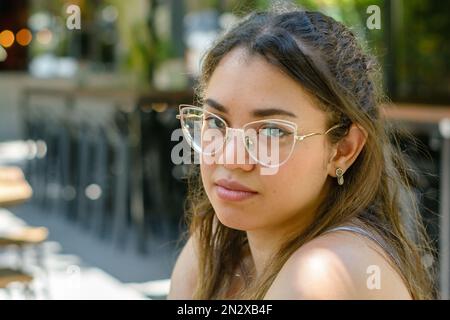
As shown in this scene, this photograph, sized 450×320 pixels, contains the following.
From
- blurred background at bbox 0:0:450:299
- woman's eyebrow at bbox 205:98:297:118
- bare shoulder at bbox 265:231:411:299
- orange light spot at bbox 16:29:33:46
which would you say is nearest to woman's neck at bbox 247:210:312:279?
bare shoulder at bbox 265:231:411:299

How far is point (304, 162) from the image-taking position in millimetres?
1396

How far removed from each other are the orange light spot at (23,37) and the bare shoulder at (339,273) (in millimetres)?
14682

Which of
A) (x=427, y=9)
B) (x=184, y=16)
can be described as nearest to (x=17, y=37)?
(x=184, y=16)

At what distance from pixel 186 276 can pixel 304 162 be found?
1.79 ft

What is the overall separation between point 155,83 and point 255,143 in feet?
24.3

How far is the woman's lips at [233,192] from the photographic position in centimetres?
137

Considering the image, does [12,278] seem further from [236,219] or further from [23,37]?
[23,37]

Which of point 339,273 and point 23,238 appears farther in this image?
point 23,238

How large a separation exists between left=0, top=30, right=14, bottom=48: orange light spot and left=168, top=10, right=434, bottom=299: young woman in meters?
14.9

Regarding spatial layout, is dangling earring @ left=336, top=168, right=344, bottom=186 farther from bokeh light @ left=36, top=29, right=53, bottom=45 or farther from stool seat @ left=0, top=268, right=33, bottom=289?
bokeh light @ left=36, top=29, right=53, bottom=45

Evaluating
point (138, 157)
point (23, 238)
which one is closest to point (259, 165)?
point (23, 238)

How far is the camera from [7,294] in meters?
4.91

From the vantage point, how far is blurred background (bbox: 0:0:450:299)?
484 centimetres

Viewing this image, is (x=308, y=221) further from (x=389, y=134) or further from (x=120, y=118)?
(x=120, y=118)
